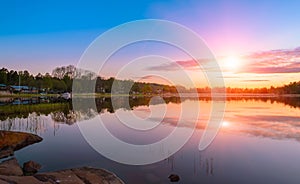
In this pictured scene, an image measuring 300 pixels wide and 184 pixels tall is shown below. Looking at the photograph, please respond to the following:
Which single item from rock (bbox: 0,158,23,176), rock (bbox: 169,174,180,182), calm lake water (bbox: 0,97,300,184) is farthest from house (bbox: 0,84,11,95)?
rock (bbox: 169,174,180,182)

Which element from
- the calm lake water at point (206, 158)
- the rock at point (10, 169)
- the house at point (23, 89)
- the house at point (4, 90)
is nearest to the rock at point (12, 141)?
the calm lake water at point (206, 158)

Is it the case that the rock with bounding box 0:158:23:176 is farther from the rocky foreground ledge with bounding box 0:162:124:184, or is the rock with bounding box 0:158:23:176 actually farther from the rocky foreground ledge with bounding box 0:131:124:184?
the rocky foreground ledge with bounding box 0:162:124:184

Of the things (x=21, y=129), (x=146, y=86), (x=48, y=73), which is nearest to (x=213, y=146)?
(x=21, y=129)

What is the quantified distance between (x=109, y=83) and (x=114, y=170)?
115 m

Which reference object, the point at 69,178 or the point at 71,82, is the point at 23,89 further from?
the point at 69,178

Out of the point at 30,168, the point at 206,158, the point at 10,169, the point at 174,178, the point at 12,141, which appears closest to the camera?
the point at 10,169

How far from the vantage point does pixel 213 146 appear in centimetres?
1670

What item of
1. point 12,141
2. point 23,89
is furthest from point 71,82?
point 12,141

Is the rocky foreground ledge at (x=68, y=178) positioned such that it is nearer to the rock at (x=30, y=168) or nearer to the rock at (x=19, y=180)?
the rock at (x=19, y=180)

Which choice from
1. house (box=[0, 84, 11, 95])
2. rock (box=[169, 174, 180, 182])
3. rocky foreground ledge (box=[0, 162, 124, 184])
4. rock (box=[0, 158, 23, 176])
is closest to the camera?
rocky foreground ledge (box=[0, 162, 124, 184])

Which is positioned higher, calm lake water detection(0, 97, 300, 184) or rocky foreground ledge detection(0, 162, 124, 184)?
rocky foreground ledge detection(0, 162, 124, 184)

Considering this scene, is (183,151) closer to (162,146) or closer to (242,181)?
(162,146)

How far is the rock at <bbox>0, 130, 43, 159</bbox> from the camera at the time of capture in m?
14.0

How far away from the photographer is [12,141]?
51.1ft
